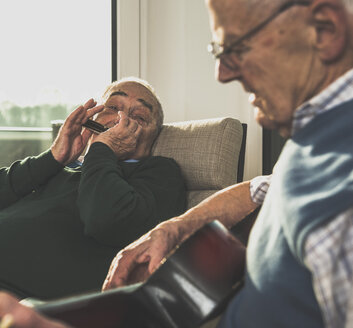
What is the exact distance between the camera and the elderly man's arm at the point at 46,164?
6.07ft

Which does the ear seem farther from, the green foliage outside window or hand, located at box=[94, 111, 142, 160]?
the green foliage outside window

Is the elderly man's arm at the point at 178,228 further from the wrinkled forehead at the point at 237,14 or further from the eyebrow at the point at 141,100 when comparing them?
the eyebrow at the point at 141,100

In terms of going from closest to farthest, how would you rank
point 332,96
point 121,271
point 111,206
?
1. point 332,96
2. point 121,271
3. point 111,206

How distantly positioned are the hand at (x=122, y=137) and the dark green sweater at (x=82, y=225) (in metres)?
0.07

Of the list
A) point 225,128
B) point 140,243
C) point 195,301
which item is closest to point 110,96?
point 225,128

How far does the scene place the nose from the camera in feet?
2.47

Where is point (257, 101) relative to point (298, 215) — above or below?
above

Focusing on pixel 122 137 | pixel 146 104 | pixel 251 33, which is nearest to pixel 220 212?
pixel 251 33

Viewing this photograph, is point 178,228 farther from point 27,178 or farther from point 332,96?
point 27,178

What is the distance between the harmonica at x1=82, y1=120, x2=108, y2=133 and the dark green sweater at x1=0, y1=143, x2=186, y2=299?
0.23m

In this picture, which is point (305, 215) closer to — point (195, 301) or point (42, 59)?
point (195, 301)

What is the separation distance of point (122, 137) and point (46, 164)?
1.09ft

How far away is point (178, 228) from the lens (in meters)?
1.06

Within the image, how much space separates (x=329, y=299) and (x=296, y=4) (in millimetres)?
400
